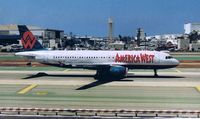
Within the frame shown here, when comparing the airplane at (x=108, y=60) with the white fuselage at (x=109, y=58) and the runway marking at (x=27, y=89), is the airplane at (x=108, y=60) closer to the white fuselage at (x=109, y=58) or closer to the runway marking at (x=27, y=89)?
the white fuselage at (x=109, y=58)

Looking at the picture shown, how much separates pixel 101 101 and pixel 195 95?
12.1 m

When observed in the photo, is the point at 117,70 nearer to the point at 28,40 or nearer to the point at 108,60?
the point at 108,60

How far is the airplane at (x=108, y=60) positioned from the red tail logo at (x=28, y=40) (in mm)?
1136

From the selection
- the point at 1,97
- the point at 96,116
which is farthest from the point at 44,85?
the point at 96,116

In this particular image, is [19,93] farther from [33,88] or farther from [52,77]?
[52,77]

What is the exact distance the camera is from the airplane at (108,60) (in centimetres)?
5959

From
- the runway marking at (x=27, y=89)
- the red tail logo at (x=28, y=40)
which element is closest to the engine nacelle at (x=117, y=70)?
the runway marking at (x=27, y=89)

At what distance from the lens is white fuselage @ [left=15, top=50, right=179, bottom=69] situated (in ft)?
202

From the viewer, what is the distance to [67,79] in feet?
199

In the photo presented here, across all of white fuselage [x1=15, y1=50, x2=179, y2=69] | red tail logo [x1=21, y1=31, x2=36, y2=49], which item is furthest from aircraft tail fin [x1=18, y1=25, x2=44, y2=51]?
white fuselage [x1=15, y1=50, x2=179, y2=69]

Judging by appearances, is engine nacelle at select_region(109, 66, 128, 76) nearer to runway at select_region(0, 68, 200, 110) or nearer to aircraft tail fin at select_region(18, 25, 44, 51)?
runway at select_region(0, 68, 200, 110)

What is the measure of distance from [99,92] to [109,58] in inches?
633

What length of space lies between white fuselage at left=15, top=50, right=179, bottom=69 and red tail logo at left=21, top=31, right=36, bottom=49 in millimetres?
1868

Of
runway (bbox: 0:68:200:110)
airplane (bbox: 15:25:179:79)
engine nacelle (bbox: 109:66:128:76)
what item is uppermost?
airplane (bbox: 15:25:179:79)
